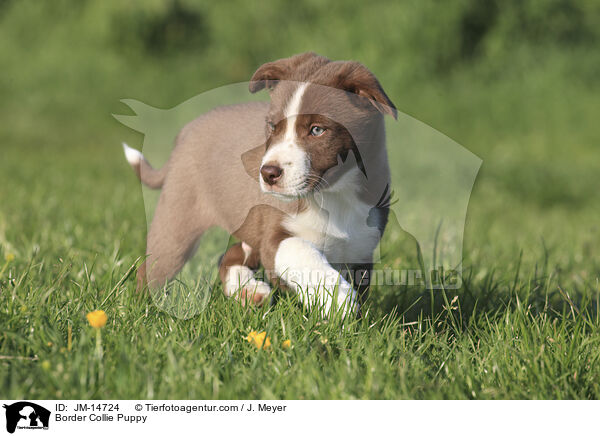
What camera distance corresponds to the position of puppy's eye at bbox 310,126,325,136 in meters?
2.48

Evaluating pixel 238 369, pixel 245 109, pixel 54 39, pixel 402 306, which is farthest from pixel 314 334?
pixel 54 39

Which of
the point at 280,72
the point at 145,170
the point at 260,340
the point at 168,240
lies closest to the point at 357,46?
the point at 145,170

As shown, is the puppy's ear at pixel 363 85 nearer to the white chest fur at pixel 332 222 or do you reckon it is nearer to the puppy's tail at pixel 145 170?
the white chest fur at pixel 332 222

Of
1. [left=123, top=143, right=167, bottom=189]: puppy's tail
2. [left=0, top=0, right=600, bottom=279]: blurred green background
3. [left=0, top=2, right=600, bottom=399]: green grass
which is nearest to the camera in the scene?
[left=0, top=2, right=600, bottom=399]: green grass

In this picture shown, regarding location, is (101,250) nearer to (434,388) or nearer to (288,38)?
(434,388)

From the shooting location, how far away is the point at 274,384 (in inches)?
82.9

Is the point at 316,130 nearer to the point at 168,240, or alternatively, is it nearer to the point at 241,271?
the point at 168,240

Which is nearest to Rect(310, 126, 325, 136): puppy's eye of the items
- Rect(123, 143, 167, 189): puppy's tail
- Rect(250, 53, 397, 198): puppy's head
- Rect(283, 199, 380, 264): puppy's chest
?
Rect(250, 53, 397, 198): puppy's head

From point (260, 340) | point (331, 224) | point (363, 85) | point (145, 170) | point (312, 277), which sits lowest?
point (260, 340)

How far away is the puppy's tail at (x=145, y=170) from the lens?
326cm

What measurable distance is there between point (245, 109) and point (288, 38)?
14.6ft

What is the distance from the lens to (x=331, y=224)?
8.74 ft
